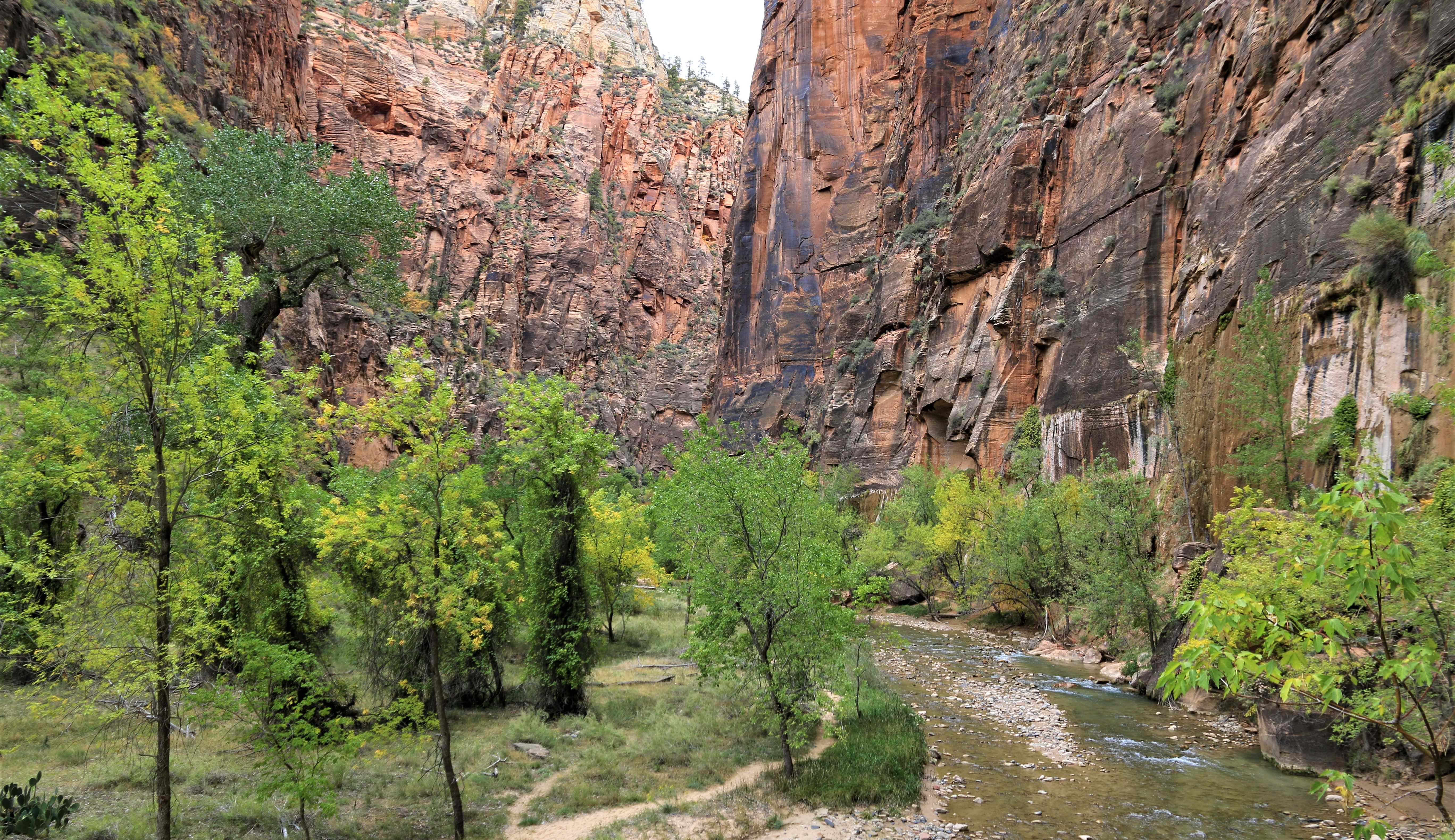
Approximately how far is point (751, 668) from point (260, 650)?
8.13 m

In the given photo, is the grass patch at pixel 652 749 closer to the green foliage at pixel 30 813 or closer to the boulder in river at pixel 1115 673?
the green foliage at pixel 30 813

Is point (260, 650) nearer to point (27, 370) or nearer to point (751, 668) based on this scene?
point (751, 668)

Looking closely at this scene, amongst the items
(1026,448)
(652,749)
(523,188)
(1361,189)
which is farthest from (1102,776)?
(523,188)

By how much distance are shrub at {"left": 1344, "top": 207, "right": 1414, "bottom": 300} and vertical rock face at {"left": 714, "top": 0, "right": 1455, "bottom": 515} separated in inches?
19.7

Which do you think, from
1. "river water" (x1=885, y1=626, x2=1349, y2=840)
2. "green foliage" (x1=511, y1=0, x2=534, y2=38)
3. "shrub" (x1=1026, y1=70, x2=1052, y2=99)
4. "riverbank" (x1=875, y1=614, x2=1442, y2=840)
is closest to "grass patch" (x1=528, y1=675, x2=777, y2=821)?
"riverbank" (x1=875, y1=614, x2=1442, y2=840)

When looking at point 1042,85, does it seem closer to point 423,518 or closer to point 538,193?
point 423,518

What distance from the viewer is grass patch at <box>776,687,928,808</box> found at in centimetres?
1199

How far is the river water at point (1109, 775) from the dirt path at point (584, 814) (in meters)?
3.92

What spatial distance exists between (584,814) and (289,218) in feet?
63.8

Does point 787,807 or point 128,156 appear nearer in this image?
point 128,156

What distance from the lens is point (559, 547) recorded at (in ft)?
52.1

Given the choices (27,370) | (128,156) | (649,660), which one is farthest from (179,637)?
(649,660)

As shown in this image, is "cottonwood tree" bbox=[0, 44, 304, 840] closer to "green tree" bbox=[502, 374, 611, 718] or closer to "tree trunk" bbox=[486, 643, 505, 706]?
"green tree" bbox=[502, 374, 611, 718]

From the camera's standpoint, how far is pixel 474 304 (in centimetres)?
7944
